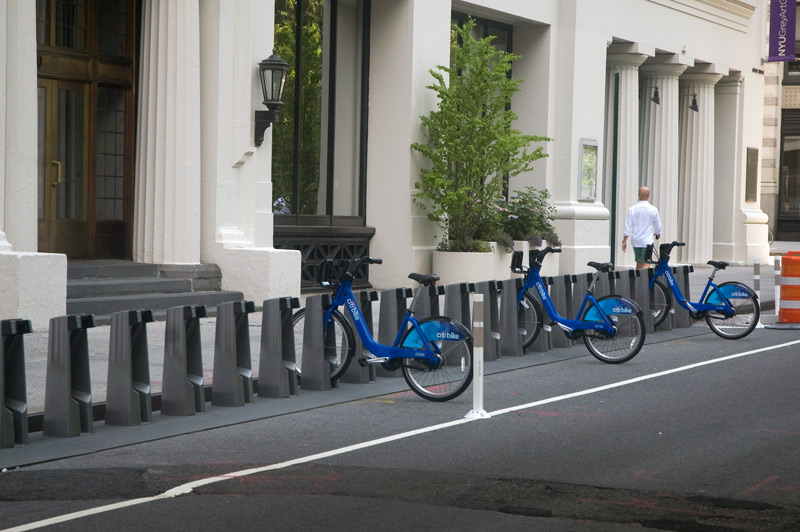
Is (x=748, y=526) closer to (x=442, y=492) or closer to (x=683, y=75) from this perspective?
(x=442, y=492)

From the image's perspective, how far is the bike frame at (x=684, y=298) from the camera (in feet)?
46.0

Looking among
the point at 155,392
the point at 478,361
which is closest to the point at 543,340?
the point at 478,361

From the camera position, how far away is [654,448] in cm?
748

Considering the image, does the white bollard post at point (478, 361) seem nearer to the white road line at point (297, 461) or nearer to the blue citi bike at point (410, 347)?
the white road line at point (297, 461)

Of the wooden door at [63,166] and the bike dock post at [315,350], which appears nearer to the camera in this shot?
the bike dock post at [315,350]

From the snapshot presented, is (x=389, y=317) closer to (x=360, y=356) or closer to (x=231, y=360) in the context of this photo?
(x=360, y=356)

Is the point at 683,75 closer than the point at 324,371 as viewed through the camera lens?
No

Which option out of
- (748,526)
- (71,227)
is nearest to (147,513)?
(748,526)

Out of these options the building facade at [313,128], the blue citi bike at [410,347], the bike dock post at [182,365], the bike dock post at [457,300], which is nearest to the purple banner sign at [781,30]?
the building facade at [313,128]

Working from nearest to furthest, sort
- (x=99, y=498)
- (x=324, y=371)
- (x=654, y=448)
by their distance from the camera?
(x=99, y=498) < (x=654, y=448) < (x=324, y=371)

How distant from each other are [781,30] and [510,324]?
20.4m

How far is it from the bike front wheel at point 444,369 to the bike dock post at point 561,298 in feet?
12.6

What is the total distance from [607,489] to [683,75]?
926 inches

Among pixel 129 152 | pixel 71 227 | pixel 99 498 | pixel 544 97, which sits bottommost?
pixel 99 498
